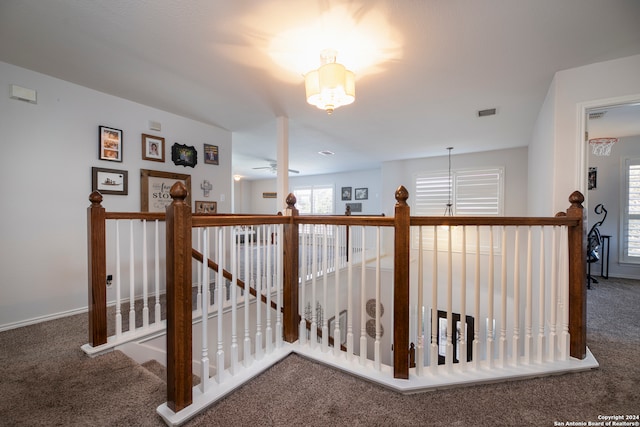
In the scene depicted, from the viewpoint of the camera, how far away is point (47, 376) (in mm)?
1643

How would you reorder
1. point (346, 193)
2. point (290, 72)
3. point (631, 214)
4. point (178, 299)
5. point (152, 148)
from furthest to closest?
point (346, 193)
point (631, 214)
point (152, 148)
point (290, 72)
point (178, 299)

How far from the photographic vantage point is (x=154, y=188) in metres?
3.43

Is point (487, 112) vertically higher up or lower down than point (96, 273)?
higher up

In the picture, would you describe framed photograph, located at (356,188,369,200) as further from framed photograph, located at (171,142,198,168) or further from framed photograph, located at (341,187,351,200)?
framed photograph, located at (171,142,198,168)

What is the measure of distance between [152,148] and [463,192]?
5.92 metres

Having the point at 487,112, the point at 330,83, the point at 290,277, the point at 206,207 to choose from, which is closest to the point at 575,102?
the point at 487,112

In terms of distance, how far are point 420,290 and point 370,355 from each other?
15.6 feet

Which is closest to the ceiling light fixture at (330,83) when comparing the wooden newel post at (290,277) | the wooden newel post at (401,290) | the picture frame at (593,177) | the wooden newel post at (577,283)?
the wooden newel post at (290,277)

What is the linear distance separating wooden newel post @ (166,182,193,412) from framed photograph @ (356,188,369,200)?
7.23 m

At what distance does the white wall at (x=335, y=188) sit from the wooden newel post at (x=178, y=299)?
5.94m

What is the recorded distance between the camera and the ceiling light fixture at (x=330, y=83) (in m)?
1.97

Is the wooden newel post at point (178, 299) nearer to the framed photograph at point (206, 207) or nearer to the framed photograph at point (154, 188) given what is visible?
the framed photograph at point (154, 188)

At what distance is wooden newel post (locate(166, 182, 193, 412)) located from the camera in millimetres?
1310

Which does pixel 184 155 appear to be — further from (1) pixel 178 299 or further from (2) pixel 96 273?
(1) pixel 178 299
